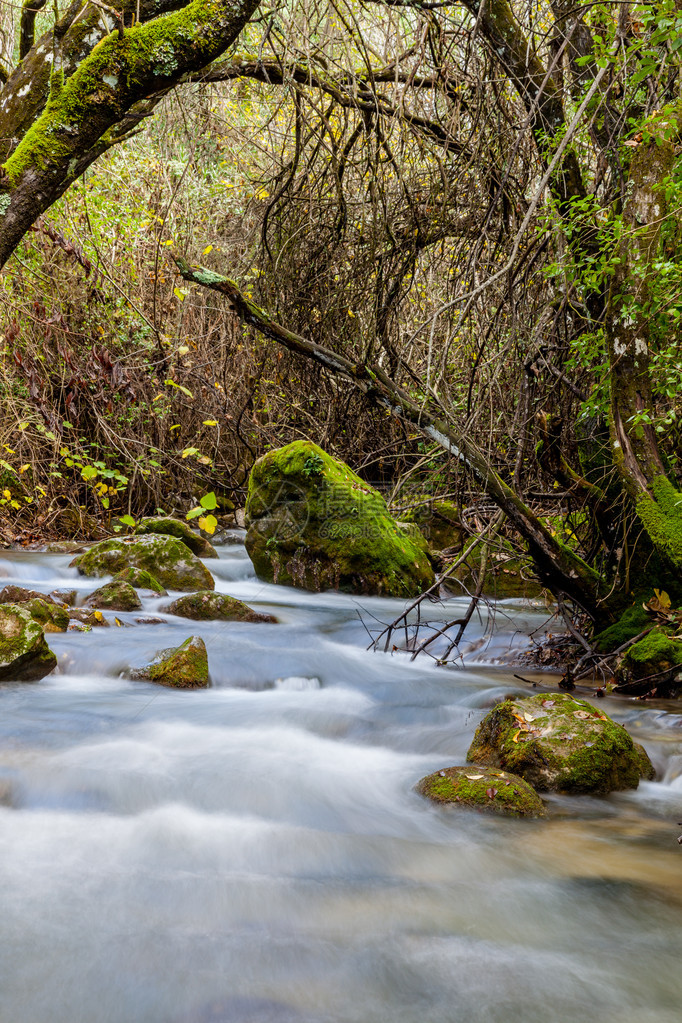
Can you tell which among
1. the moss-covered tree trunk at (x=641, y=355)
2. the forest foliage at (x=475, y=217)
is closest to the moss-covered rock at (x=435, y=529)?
the forest foliage at (x=475, y=217)

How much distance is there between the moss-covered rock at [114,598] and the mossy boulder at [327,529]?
187cm

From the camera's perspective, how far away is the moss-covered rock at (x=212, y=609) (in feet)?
22.4

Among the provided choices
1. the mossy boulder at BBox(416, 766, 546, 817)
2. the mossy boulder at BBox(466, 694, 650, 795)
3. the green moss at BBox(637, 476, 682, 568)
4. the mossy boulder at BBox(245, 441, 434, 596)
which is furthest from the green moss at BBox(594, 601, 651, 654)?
the mossy boulder at BBox(245, 441, 434, 596)

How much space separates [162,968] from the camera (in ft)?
7.59

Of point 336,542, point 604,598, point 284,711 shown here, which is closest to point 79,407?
point 336,542

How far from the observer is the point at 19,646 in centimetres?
477

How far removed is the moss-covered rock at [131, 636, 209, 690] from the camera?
5.25 m

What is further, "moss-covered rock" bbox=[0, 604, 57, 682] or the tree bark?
"moss-covered rock" bbox=[0, 604, 57, 682]

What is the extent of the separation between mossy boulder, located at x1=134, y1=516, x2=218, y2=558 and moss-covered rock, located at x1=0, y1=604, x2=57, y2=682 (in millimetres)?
3695

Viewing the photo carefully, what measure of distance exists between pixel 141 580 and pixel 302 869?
4.71m

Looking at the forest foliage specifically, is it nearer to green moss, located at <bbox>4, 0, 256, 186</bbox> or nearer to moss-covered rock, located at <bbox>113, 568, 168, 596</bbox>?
green moss, located at <bbox>4, 0, 256, 186</bbox>

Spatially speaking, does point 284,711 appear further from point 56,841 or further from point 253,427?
point 253,427

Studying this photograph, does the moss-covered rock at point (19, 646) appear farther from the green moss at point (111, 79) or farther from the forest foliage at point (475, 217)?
the green moss at point (111, 79)

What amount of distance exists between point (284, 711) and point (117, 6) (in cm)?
385
